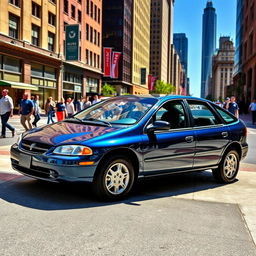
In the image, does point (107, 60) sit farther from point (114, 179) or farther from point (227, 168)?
point (114, 179)

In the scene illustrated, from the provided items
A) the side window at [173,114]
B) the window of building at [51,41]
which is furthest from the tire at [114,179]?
the window of building at [51,41]

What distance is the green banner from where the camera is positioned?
35.4 meters

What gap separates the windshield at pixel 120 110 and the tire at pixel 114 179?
2.27 feet

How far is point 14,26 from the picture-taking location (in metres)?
31.9

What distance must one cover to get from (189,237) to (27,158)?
2.48 m

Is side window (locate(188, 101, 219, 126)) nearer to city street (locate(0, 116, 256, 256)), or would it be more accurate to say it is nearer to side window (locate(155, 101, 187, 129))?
side window (locate(155, 101, 187, 129))

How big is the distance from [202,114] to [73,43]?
31.2 m

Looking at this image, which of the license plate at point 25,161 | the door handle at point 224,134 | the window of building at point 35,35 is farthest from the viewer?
A: the window of building at point 35,35

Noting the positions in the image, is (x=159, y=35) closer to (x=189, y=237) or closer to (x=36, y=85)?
(x=36, y=85)

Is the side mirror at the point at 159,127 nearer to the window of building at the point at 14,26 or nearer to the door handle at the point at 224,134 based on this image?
the door handle at the point at 224,134

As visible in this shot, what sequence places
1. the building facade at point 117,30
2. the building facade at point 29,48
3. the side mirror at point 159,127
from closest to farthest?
the side mirror at point 159,127
the building facade at point 29,48
the building facade at point 117,30

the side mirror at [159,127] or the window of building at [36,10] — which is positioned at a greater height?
the window of building at [36,10]

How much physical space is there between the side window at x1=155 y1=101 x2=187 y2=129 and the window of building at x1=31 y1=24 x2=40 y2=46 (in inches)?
1241

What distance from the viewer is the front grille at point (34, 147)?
189 inches
